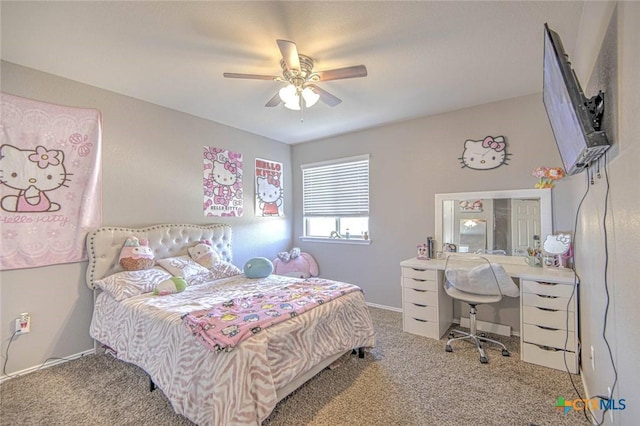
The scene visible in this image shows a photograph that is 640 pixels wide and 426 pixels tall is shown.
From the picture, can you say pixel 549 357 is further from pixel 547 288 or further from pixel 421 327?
pixel 421 327

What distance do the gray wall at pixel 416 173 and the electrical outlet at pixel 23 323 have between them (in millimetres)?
3328

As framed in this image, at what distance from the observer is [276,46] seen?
2.09 metres

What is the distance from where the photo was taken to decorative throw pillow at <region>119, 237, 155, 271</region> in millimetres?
2678

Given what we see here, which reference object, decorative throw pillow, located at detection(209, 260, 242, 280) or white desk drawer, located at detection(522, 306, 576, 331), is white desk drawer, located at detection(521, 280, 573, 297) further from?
decorative throw pillow, located at detection(209, 260, 242, 280)

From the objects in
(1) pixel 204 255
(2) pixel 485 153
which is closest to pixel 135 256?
(1) pixel 204 255

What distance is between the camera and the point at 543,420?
173cm

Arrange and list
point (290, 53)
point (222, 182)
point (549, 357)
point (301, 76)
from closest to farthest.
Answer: point (290, 53) < point (301, 76) < point (549, 357) < point (222, 182)

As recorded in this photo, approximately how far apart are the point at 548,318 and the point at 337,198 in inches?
114

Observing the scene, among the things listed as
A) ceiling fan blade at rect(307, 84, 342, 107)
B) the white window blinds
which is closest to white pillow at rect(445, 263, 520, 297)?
the white window blinds

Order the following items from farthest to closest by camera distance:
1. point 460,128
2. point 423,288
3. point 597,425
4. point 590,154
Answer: point 460,128
point 423,288
point 597,425
point 590,154

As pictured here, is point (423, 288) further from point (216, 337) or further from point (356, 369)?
point (216, 337)

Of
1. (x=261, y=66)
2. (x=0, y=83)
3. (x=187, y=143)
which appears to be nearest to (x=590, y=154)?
(x=261, y=66)

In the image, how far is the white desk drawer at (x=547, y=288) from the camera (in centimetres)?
225

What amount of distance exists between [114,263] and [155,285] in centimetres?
52
